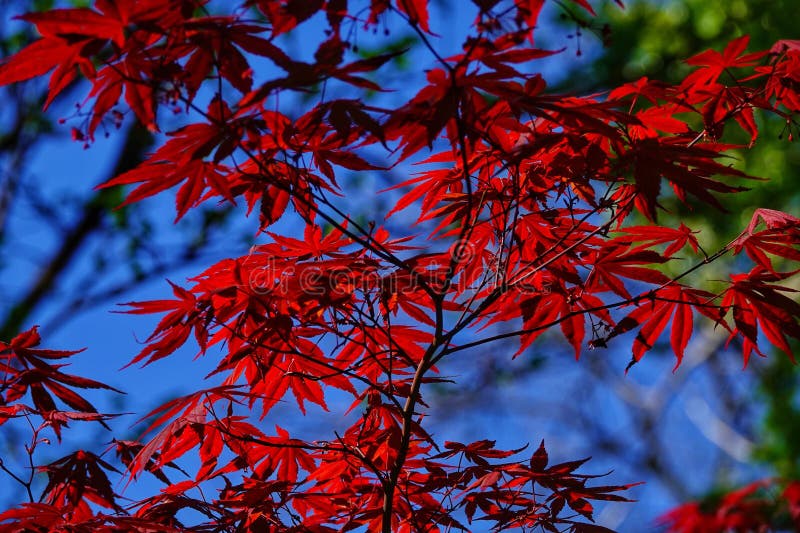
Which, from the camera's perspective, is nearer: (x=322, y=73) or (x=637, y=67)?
(x=322, y=73)

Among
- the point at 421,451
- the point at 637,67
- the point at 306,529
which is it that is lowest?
the point at 306,529

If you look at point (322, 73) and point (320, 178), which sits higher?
point (320, 178)

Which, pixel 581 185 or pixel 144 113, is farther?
pixel 581 185

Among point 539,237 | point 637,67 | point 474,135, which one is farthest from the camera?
point 637,67

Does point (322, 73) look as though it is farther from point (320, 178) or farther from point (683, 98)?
point (683, 98)

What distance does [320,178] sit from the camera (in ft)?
4.43

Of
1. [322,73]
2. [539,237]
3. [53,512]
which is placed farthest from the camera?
[539,237]

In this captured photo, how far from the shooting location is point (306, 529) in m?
1.26

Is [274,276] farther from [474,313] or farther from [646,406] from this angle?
[646,406]

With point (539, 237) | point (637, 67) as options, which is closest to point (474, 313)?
point (539, 237)

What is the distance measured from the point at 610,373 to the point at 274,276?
9.22 m

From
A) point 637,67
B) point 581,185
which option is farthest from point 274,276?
point 637,67

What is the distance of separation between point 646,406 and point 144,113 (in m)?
9.92

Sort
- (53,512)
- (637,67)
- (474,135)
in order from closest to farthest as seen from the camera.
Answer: (474,135), (53,512), (637,67)
